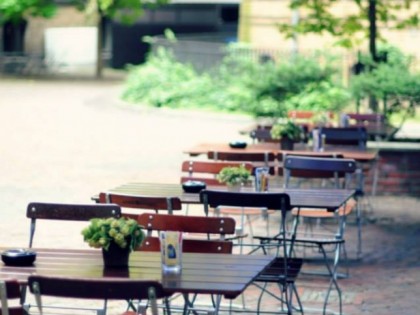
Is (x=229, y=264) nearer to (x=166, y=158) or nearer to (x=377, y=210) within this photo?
(x=377, y=210)

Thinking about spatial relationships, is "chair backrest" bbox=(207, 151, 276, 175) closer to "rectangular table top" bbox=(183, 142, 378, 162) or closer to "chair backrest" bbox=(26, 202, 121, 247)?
"rectangular table top" bbox=(183, 142, 378, 162)

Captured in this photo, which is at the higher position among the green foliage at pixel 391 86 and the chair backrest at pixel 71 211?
the green foliage at pixel 391 86

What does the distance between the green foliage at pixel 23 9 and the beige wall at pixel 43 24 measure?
5.94 m

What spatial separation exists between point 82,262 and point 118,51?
43.6m

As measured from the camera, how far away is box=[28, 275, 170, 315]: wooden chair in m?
5.99

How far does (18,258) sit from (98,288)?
1034 mm

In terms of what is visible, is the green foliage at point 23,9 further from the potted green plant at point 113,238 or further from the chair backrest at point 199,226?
the potted green plant at point 113,238

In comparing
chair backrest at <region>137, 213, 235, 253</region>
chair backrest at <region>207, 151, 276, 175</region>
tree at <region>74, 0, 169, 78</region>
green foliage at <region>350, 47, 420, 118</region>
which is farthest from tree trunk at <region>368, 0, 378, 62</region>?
tree at <region>74, 0, 169, 78</region>

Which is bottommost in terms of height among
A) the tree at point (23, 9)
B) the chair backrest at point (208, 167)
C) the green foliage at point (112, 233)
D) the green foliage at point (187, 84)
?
the green foliage at point (187, 84)

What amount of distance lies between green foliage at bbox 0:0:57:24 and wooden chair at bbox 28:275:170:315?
1439 inches

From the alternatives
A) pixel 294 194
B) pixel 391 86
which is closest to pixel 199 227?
pixel 294 194

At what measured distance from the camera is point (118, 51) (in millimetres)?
50375

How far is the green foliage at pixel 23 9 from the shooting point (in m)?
42.5

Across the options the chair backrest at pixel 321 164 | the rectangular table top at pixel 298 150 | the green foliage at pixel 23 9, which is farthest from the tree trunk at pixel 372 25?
the green foliage at pixel 23 9
